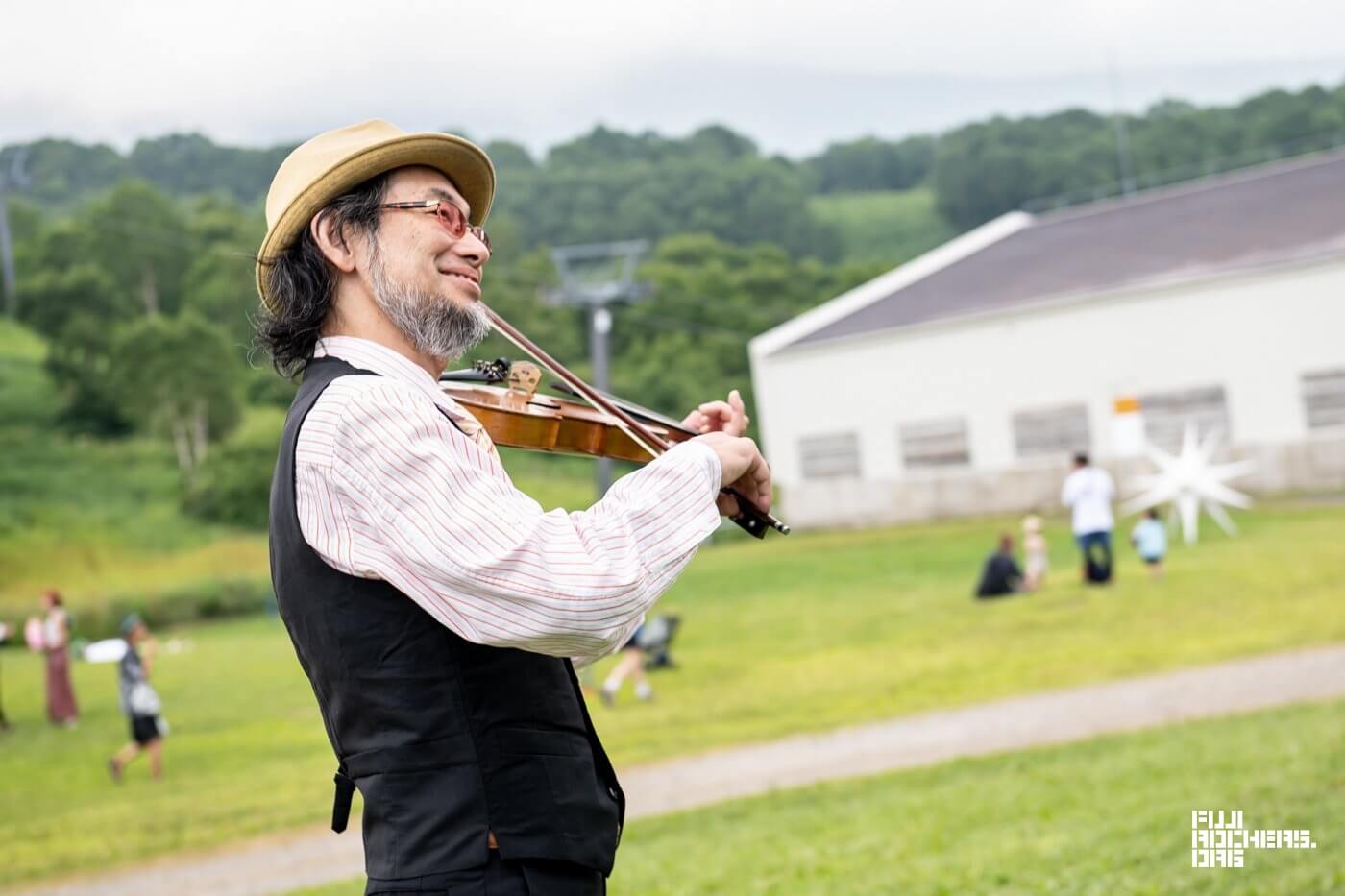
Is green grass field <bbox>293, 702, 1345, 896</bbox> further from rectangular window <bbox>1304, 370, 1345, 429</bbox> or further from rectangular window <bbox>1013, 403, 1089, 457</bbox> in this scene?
rectangular window <bbox>1013, 403, 1089, 457</bbox>

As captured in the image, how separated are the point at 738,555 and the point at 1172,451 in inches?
398

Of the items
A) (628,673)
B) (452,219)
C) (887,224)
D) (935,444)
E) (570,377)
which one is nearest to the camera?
(452,219)

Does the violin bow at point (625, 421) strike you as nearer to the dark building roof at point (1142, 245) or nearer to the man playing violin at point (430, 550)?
the man playing violin at point (430, 550)

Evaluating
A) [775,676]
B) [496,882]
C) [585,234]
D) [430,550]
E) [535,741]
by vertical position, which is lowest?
[775,676]

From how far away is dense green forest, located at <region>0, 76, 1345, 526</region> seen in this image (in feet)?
215

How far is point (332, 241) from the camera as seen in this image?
2.64 metres

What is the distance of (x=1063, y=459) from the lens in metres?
35.3

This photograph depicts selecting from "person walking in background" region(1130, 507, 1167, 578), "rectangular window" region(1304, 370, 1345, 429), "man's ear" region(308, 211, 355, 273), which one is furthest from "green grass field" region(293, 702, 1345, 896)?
"rectangular window" region(1304, 370, 1345, 429)

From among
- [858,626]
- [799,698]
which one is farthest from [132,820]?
[858,626]

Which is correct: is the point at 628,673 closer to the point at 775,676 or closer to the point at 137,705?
the point at 775,676

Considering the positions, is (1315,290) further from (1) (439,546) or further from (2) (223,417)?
(2) (223,417)

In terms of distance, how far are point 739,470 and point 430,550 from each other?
562mm

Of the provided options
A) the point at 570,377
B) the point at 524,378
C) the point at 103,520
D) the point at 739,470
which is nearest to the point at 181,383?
the point at 103,520

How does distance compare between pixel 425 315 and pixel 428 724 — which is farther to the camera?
pixel 425 315
